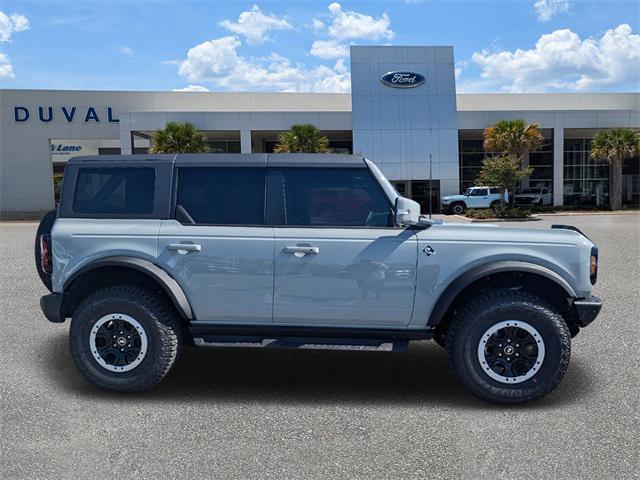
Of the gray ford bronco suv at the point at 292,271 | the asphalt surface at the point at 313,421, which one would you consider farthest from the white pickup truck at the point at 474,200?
the gray ford bronco suv at the point at 292,271

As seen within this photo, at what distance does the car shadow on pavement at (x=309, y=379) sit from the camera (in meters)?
4.10

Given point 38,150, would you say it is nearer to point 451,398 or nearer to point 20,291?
point 20,291

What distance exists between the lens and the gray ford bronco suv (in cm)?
396

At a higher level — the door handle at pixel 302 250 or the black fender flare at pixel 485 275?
the door handle at pixel 302 250

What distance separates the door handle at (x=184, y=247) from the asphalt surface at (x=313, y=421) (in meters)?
1.19

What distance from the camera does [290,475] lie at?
2969 millimetres

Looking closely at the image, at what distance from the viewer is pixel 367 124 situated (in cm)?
3244

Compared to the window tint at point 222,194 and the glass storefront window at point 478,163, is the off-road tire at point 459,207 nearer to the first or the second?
the glass storefront window at point 478,163

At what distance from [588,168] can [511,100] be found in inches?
311

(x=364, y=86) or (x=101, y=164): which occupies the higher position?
(x=364, y=86)

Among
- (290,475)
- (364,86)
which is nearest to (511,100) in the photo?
(364,86)

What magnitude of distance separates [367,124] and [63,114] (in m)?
21.0

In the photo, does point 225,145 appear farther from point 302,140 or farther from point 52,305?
point 52,305

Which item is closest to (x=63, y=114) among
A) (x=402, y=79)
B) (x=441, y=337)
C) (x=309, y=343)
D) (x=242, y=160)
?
(x=402, y=79)
